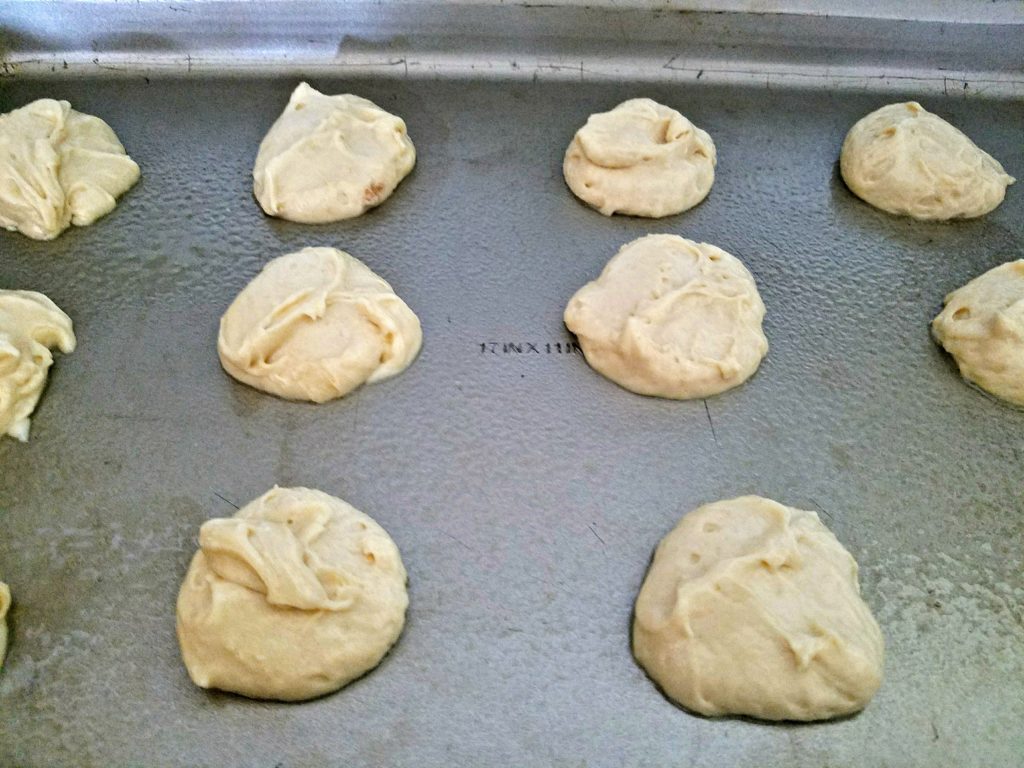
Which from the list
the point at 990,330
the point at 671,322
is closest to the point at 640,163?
the point at 671,322

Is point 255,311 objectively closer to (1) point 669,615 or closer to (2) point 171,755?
(2) point 171,755

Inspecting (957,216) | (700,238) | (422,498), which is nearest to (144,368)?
(422,498)

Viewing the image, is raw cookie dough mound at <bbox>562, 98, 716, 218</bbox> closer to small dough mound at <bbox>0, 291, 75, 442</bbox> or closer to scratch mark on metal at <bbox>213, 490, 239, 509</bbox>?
scratch mark on metal at <bbox>213, 490, 239, 509</bbox>

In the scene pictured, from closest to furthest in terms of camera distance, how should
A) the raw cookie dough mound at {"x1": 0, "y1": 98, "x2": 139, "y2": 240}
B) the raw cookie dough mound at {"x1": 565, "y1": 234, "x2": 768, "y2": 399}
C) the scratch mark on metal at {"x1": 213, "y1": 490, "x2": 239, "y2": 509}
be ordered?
the scratch mark on metal at {"x1": 213, "y1": 490, "x2": 239, "y2": 509} < the raw cookie dough mound at {"x1": 565, "y1": 234, "x2": 768, "y2": 399} < the raw cookie dough mound at {"x1": 0, "y1": 98, "x2": 139, "y2": 240}

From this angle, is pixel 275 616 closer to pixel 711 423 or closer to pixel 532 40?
pixel 711 423

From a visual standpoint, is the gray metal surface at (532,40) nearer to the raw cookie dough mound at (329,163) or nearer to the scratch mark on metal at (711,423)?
the raw cookie dough mound at (329,163)

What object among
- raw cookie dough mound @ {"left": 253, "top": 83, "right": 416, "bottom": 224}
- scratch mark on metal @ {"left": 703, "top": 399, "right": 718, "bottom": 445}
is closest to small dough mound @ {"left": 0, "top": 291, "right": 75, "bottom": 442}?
raw cookie dough mound @ {"left": 253, "top": 83, "right": 416, "bottom": 224}
